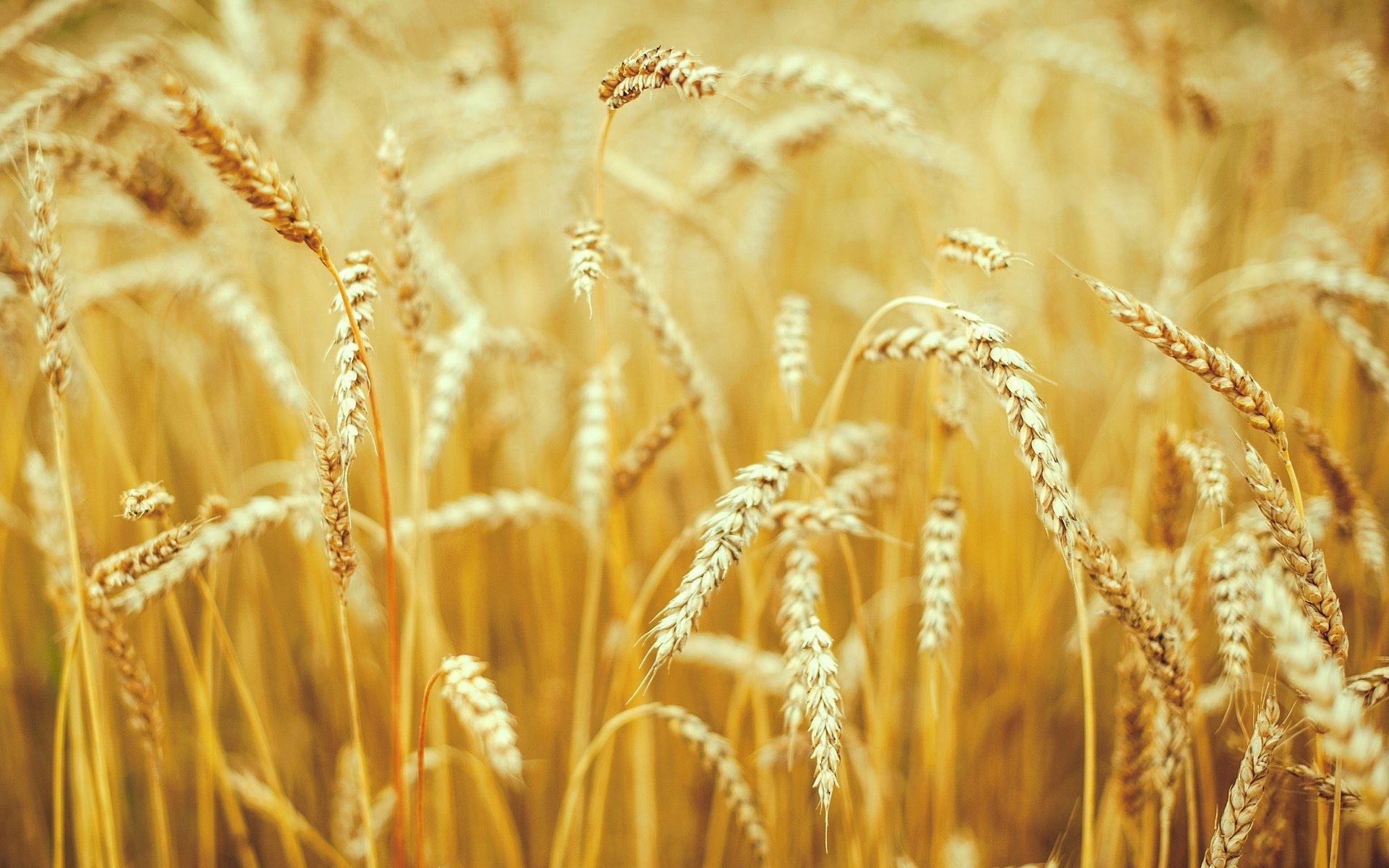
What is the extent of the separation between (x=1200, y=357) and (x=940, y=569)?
1.27 ft

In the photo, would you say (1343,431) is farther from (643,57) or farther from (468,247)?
(468,247)

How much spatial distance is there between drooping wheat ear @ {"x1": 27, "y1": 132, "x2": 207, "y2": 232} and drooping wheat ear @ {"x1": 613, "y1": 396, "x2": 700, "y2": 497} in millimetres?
932

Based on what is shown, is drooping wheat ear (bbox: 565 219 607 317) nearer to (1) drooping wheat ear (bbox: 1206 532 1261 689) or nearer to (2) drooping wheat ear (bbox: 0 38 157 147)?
(1) drooping wheat ear (bbox: 1206 532 1261 689)

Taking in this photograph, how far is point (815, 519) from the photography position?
926mm

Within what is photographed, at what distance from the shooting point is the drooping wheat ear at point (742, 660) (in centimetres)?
116

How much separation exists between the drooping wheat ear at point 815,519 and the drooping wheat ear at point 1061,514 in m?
0.24

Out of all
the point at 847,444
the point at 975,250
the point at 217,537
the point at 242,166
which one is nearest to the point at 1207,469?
the point at 975,250

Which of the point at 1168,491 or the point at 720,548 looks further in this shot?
the point at 1168,491

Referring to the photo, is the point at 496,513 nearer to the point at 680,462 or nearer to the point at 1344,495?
the point at 680,462

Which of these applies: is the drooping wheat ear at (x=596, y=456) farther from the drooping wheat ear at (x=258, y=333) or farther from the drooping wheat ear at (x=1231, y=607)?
the drooping wheat ear at (x=1231, y=607)

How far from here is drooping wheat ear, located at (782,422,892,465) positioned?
4.00 ft

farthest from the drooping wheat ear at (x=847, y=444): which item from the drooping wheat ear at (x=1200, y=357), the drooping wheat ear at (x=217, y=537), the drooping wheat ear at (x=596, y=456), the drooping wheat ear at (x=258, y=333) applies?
the drooping wheat ear at (x=258, y=333)

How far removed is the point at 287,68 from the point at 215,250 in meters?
1.80

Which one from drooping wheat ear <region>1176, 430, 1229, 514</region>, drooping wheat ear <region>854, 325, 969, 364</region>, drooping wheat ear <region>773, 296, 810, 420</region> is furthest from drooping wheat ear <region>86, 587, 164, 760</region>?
drooping wheat ear <region>1176, 430, 1229, 514</region>
